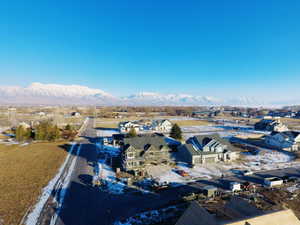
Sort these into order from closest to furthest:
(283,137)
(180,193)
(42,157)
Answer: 1. (180,193)
2. (42,157)
3. (283,137)

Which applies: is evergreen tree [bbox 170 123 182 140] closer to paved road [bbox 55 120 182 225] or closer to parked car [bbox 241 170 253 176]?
parked car [bbox 241 170 253 176]

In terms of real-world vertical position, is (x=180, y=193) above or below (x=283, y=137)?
below

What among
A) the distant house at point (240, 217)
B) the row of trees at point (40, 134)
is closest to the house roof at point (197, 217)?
the distant house at point (240, 217)

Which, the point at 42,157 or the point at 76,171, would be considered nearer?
the point at 76,171

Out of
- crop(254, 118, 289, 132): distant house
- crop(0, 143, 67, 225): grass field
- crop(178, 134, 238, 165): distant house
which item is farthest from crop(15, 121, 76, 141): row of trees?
crop(254, 118, 289, 132): distant house

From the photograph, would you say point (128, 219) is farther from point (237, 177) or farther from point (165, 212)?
point (237, 177)

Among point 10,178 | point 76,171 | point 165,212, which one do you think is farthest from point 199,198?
point 10,178
